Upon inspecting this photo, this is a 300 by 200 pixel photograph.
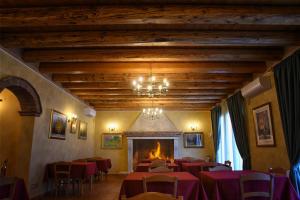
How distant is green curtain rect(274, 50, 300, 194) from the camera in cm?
403

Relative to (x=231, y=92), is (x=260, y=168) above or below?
below

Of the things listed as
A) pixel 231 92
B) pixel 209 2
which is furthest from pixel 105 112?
pixel 209 2

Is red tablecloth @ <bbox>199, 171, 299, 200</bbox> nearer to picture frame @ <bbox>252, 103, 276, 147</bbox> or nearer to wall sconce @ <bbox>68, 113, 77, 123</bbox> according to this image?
picture frame @ <bbox>252, 103, 276, 147</bbox>

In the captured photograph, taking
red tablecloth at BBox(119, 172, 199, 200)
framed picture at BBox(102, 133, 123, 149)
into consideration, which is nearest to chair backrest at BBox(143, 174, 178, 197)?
red tablecloth at BBox(119, 172, 199, 200)

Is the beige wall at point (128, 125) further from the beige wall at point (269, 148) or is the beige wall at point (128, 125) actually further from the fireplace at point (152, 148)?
the beige wall at point (269, 148)

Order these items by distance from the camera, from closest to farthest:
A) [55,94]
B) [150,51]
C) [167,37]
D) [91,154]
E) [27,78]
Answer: [167,37] → [150,51] → [27,78] → [55,94] → [91,154]

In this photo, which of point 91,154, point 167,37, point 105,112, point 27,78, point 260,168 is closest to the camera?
point 167,37

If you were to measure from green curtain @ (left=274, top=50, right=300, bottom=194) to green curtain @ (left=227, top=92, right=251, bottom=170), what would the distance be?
202 cm

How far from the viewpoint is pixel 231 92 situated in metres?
7.49

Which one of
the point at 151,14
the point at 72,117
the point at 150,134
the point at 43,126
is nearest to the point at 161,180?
the point at 151,14

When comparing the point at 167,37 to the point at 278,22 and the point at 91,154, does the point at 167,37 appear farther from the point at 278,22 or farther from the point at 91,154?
the point at 91,154

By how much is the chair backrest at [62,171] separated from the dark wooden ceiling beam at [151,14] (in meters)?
3.73

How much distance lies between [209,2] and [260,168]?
437cm

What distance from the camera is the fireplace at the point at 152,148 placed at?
1066cm
